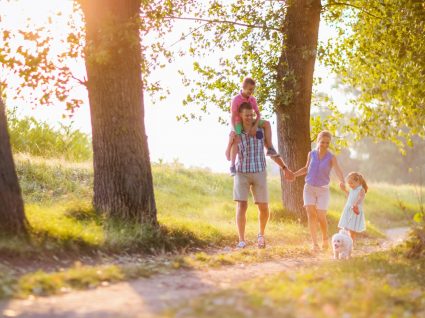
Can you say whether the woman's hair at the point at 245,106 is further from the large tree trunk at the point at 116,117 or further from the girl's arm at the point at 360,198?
the girl's arm at the point at 360,198

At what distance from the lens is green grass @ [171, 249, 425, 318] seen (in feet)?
20.9

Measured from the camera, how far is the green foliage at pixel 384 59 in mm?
17484

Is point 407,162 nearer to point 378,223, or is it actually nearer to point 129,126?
point 378,223

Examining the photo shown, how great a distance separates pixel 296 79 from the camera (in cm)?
1686

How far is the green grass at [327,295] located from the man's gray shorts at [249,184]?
9.14 feet

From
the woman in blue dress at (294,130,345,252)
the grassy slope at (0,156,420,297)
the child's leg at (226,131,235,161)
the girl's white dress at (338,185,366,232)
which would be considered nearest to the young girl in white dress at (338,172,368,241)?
the girl's white dress at (338,185,366,232)

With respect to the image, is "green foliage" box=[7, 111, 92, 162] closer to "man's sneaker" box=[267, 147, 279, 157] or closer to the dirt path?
"man's sneaker" box=[267, 147, 279, 157]

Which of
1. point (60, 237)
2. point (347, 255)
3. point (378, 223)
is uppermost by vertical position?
point (60, 237)

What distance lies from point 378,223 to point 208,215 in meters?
9.38

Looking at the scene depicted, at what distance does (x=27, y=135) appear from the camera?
888 inches

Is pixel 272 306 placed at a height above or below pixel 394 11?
below

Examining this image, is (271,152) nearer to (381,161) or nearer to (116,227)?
(116,227)

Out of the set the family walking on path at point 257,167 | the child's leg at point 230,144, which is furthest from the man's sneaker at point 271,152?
the child's leg at point 230,144

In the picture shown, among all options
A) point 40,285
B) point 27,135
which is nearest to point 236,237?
point 40,285
